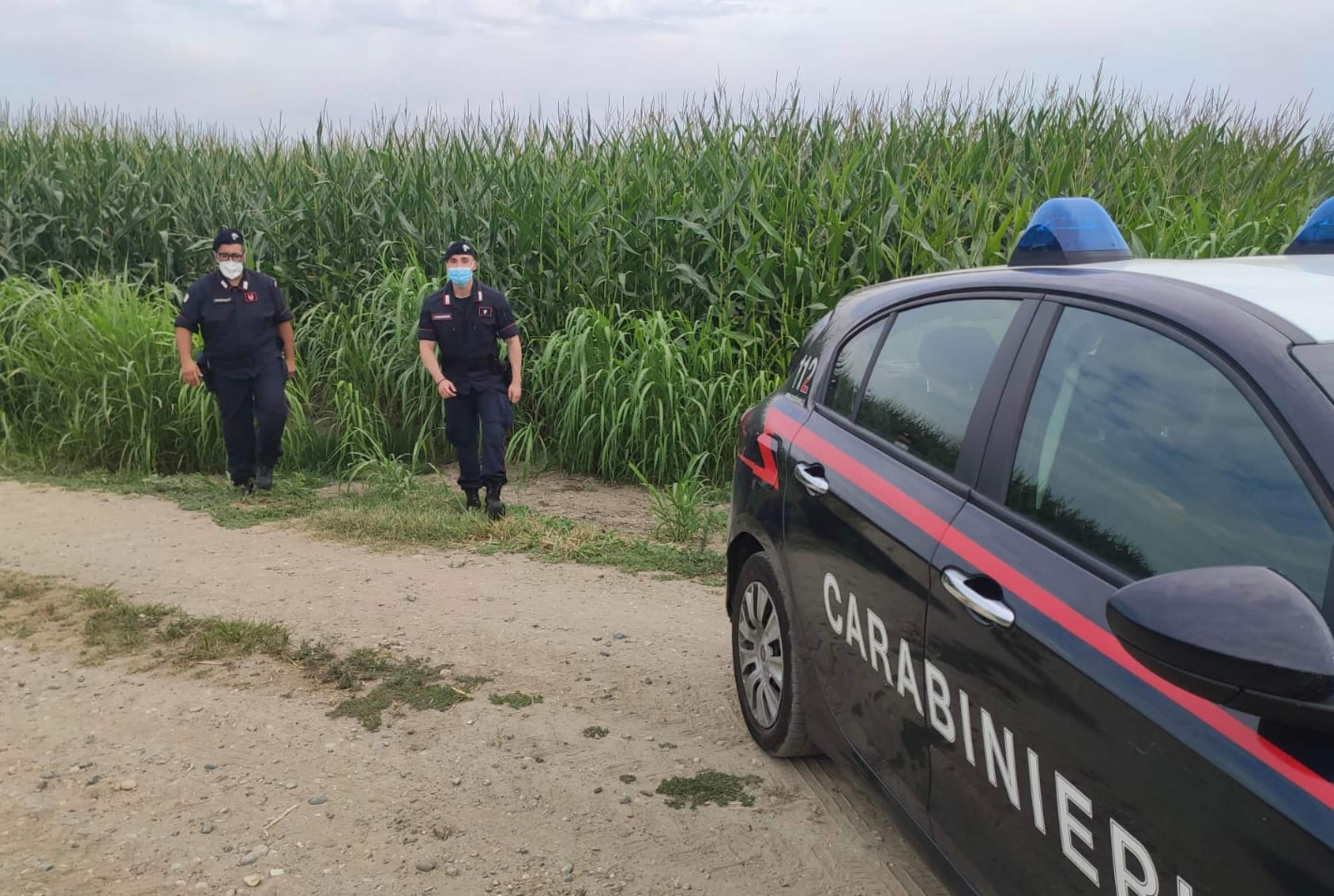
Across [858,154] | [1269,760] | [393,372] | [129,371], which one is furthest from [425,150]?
[1269,760]

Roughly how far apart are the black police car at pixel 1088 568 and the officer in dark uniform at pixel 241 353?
5576 millimetres

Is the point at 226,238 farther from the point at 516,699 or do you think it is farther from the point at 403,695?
the point at 516,699

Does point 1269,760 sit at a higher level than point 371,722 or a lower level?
higher

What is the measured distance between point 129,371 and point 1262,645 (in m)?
8.67

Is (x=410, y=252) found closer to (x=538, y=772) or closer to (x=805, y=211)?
(x=805, y=211)

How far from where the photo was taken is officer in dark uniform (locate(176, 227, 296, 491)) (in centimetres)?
754

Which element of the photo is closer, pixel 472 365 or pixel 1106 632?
pixel 1106 632

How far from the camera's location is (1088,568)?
2000 mm

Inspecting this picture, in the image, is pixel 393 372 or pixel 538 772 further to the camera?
pixel 393 372

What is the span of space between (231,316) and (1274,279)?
6.94 meters

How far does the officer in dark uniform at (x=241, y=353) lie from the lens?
754cm

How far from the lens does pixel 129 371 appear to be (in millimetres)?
8414

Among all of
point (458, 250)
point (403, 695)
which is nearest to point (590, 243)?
point (458, 250)

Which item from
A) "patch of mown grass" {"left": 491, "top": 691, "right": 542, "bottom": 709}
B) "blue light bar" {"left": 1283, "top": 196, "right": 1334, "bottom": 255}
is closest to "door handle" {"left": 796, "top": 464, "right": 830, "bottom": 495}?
"blue light bar" {"left": 1283, "top": 196, "right": 1334, "bottom": 255}
